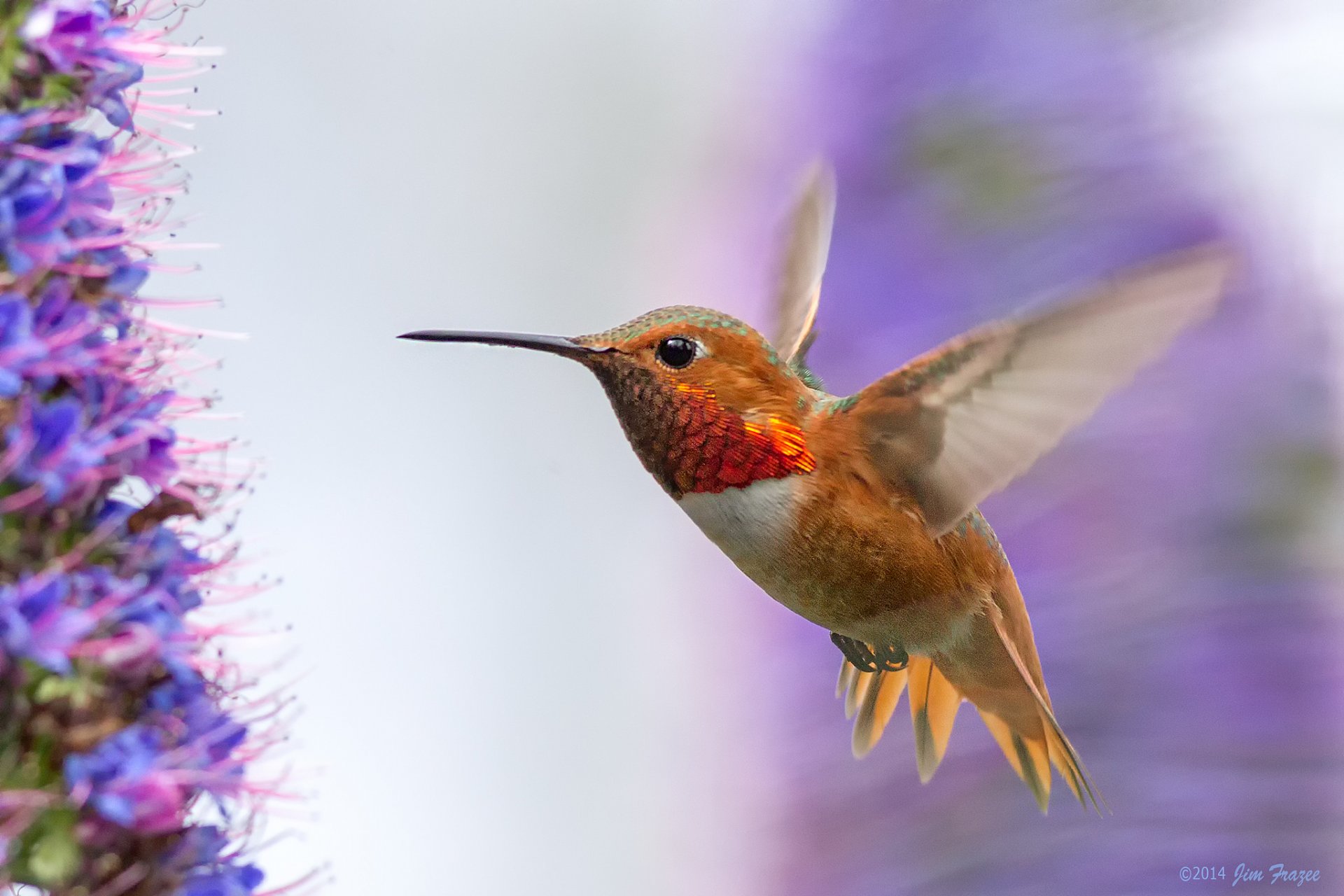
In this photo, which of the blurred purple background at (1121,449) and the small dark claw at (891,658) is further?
the blurred purple background at (1121,449)

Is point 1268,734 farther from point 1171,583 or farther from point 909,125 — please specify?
point 909,125

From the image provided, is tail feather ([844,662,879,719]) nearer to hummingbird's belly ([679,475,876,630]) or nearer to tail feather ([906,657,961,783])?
tail feather ([906,657,961,783])

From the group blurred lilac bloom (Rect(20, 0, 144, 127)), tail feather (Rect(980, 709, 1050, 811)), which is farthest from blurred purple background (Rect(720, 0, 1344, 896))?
blurred lilac bloom (Rect(20, 0, 144, 127))

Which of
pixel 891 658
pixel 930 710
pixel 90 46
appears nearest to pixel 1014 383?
pixel 891 658

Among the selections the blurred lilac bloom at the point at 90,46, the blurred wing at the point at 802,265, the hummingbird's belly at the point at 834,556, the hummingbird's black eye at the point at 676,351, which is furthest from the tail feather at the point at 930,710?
the blurred lilac bloom at the point at 90,46

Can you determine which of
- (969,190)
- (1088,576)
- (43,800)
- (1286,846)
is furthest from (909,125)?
(43,800)

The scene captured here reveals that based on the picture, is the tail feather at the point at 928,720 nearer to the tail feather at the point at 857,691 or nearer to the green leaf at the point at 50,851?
the tail feather at the point at 857,691
